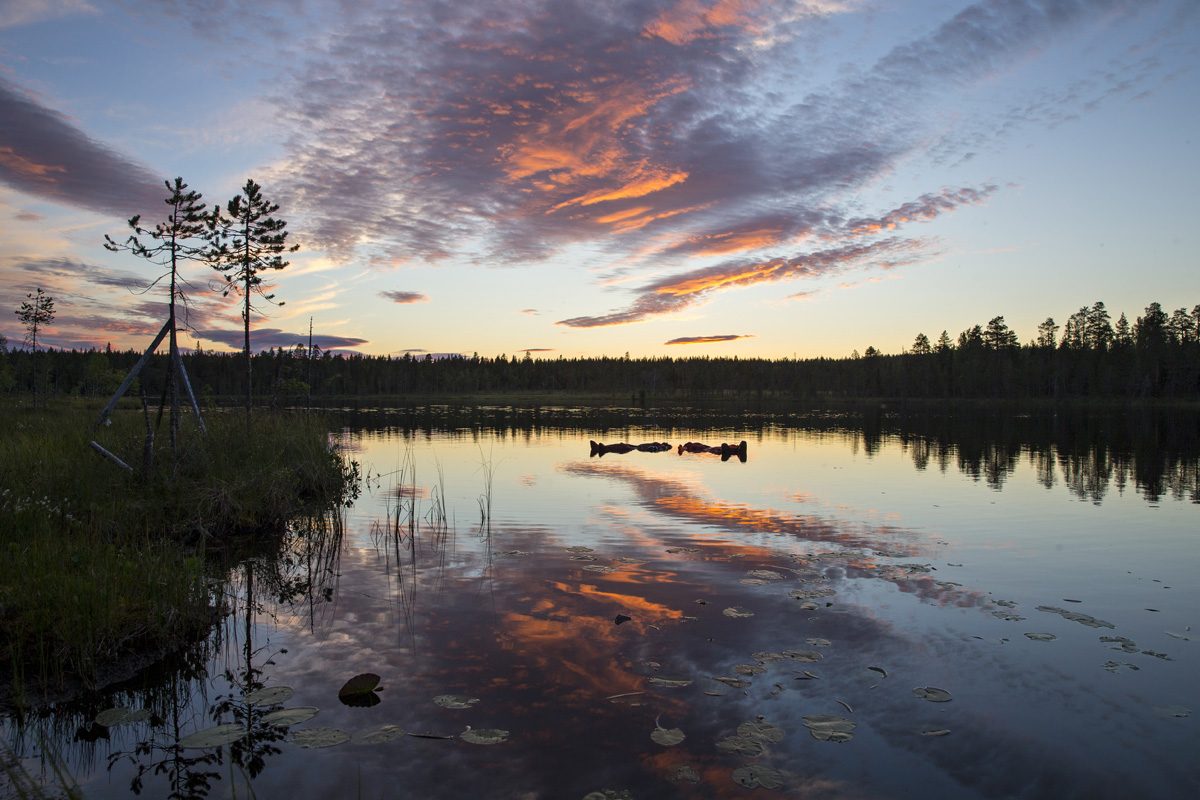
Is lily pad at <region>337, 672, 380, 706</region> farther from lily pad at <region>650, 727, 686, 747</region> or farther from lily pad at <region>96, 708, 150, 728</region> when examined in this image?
lily pad at <region>650, 727, 686, 747</region>

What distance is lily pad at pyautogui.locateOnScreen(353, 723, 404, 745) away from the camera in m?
6.06

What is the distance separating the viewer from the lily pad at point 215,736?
595 cm

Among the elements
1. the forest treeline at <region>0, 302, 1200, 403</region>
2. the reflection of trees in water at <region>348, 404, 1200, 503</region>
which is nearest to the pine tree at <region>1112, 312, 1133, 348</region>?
the forest treeline at <region>0, 302, 1200, 403</region>

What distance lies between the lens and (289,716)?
648 centimetres

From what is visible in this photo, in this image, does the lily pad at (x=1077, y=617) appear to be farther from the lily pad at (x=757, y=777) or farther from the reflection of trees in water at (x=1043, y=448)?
the reflection of trees in water at (x=1043, y=448)

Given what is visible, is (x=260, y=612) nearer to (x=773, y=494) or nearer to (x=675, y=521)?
(x=675, y=521)

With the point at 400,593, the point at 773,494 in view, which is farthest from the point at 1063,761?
the point at 773,494

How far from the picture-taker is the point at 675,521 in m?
17.2

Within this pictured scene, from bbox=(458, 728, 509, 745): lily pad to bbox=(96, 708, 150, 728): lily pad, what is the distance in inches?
131

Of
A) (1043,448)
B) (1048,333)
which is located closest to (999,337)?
(1048,333)

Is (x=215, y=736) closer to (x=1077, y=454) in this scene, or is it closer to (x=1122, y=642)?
(x=1122, y=642)

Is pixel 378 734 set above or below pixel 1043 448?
below

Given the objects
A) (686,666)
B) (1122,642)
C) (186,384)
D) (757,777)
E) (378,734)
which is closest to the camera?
(757,777)

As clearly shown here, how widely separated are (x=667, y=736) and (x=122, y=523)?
428 inches
